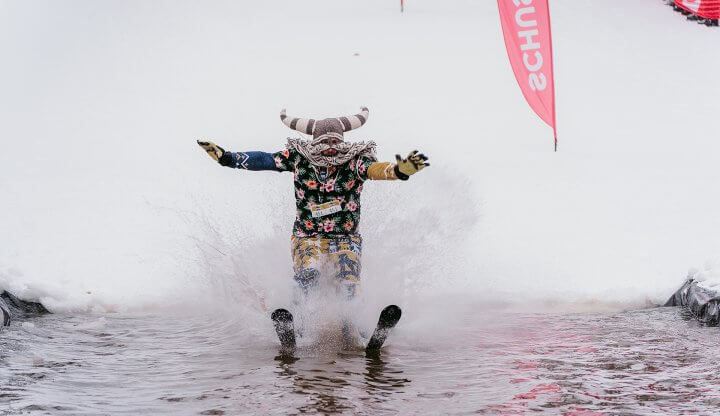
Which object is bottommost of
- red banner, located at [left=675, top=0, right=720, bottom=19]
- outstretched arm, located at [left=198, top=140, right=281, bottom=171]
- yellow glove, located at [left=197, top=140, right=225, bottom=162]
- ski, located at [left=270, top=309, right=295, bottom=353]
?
ski, located at [left=270, top=309, right=295, bottom=353]

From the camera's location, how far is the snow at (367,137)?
10.4 m

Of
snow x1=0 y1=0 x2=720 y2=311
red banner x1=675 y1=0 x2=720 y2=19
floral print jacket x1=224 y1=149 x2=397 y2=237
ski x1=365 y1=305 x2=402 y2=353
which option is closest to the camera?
ski x1=365 y1=305 x2=402 y2=353

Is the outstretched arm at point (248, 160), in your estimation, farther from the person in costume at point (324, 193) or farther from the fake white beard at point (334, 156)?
the fake white beard at point (334, 156)

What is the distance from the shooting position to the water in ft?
18.4

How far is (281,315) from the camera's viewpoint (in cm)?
706

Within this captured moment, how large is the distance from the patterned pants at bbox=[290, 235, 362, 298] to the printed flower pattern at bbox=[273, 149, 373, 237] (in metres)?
0.09

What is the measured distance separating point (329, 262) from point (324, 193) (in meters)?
0.57

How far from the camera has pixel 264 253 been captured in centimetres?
910

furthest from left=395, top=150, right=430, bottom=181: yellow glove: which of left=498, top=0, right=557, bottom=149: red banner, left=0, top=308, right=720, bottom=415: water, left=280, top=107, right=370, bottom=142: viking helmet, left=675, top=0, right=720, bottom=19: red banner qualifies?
left=675, top=0, right=720, bottom=19: red banner

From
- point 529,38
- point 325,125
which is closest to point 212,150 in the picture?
point 325,125

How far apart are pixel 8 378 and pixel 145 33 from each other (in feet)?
63.7

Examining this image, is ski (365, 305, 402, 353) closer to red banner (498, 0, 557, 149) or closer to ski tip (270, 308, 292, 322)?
ski tip (270, 308, 292, 322)

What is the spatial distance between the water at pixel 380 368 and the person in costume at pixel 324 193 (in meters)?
0.65

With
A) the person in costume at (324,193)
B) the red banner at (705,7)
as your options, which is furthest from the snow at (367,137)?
the person in costume at (324,193)
